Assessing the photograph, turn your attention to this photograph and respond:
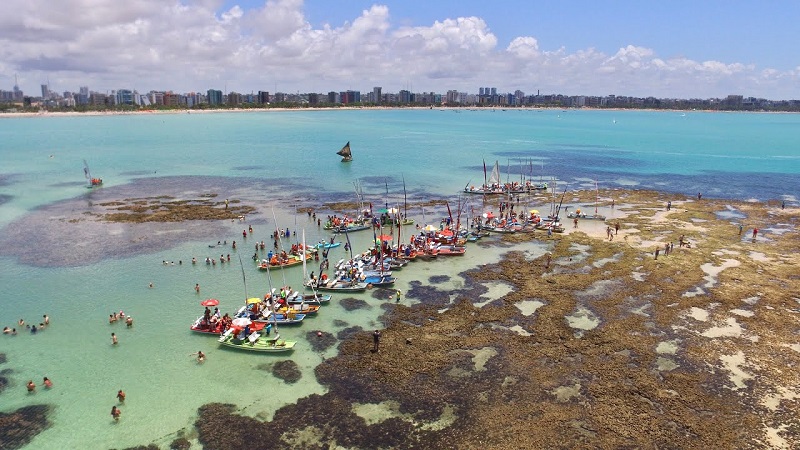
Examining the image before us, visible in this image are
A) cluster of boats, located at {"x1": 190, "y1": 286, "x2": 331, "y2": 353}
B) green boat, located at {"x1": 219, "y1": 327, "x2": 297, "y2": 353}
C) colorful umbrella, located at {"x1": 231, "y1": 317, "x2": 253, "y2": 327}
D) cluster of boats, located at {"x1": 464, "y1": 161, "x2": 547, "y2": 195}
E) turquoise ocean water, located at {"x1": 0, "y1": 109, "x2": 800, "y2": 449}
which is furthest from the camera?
cluster of boats, located at {"x1": 464, "y1": 161, "x2": 547, "y2": 195}

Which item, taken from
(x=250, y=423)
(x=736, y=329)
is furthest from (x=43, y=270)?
(x=736, y=329)

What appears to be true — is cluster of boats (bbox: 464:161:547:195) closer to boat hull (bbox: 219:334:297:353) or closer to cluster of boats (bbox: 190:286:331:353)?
cluster of boats (bbox: 190:286:331:353)

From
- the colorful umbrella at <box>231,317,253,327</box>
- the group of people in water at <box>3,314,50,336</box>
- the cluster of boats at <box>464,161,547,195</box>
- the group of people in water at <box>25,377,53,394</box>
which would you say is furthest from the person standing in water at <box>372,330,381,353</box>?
A: the cluster of boats at <box>464,161,547,195</box>

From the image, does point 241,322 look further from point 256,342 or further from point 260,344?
point 260,344

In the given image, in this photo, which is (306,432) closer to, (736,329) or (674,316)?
(674,316)

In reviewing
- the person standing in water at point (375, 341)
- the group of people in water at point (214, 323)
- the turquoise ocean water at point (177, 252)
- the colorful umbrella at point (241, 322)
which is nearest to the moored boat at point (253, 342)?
the colorful umbrella at point (241, 322)

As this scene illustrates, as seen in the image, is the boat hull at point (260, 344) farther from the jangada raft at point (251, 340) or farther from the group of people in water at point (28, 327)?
the group of people in water at point (28, 327)

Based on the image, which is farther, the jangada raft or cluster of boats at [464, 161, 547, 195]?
cluster of boats at [464, 161, 547, 195]

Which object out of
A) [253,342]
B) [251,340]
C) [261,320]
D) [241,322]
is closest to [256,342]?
[253,342]
